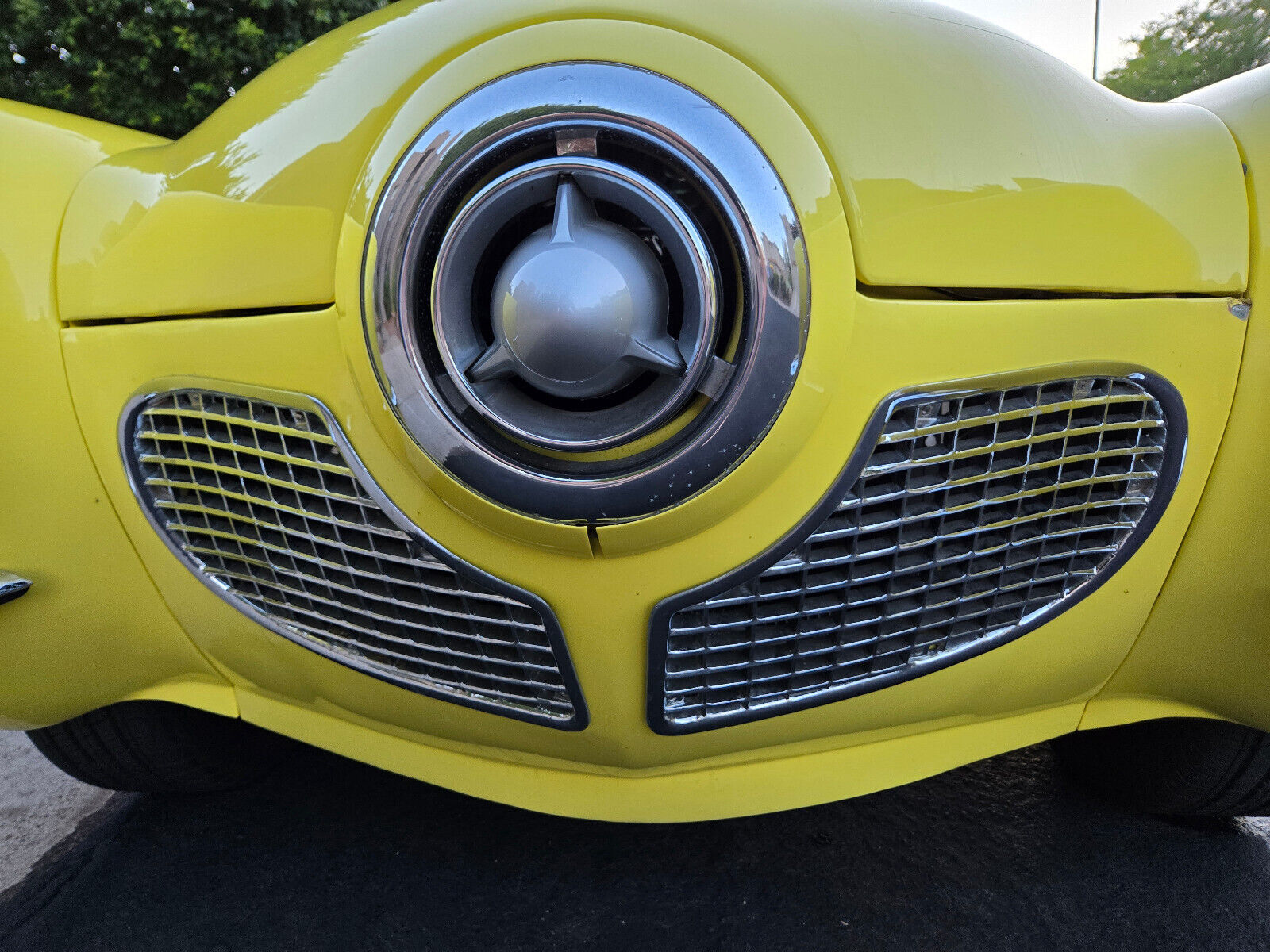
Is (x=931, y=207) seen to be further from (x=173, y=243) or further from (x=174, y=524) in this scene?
(x=174, y=524)

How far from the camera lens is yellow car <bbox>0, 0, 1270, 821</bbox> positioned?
87 cm

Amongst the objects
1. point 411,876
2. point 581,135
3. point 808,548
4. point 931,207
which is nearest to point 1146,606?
point 808,548

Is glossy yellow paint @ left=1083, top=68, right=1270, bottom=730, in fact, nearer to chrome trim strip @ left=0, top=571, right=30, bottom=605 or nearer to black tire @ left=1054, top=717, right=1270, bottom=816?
black tire @ left=1054, top=717, right=1270, bottom=816

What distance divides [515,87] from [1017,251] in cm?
56

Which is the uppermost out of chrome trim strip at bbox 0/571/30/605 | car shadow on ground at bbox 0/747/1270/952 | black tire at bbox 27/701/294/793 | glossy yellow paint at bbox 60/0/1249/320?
glossy yellow paint at bbox 60/0/1249/320

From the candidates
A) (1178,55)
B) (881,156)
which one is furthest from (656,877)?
(1178,55)

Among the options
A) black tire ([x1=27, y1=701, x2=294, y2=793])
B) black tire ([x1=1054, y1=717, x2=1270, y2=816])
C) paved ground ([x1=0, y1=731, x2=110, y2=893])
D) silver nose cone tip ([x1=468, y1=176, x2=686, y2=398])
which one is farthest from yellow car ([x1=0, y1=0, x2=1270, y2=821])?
paved ground ([x1=0, y1=731, x2=110, y2=893])

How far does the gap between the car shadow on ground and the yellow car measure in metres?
0.32

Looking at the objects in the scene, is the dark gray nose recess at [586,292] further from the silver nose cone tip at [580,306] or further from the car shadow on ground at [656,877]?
the car shadow on ground at [656,877]

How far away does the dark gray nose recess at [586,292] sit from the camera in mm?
850

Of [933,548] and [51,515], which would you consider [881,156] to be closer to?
[933,548]

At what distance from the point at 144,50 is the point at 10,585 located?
6.26 meters

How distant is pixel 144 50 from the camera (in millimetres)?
5922

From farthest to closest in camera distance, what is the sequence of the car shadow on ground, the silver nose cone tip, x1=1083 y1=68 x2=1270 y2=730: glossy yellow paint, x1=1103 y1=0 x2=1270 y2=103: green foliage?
x1=1103 y1=0 x2=1270 y2=103: green foliage < the car shadow on ground < x1=1083 y1=68 x2=1270 y2=730: glossy yellow paint < the silver nose cone tip
